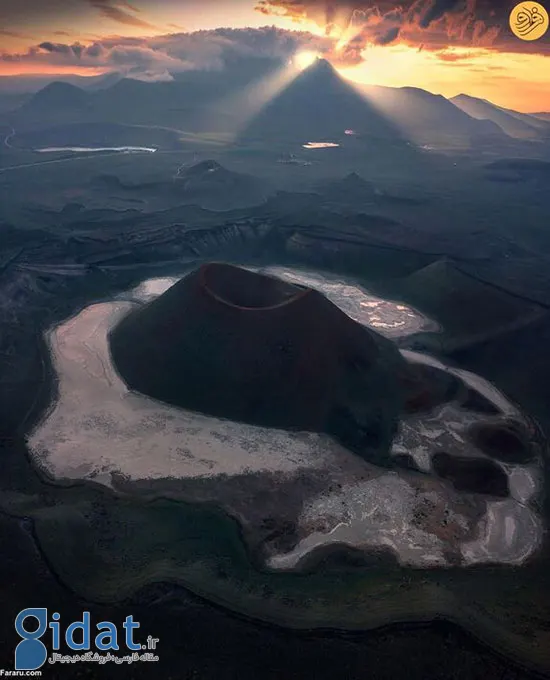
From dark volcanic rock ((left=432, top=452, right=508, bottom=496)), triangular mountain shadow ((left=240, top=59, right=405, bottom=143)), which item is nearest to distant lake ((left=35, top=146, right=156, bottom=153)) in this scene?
triangular mountain shadow ((left=240, top=59, right=405, bottom=143))

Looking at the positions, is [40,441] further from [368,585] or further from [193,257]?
[193,257]

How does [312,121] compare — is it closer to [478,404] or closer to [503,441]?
[478,404]

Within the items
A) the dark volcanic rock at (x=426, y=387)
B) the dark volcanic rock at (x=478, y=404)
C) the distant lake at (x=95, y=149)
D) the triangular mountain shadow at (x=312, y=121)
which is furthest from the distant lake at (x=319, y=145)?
the dark volcanic rock at (x=478, y=404)

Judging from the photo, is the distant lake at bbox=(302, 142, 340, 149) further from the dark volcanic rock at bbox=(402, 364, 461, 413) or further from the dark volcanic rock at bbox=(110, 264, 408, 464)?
the dark volcanic rock at bbox=(402, 364, 461, 413)

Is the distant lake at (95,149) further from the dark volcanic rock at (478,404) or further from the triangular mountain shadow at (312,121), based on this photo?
the dark volcanic rock at (478,404)

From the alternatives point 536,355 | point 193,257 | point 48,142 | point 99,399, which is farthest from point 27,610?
point 48,142

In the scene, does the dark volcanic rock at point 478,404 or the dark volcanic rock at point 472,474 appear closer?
the dark volcanic rock at point 472,474
